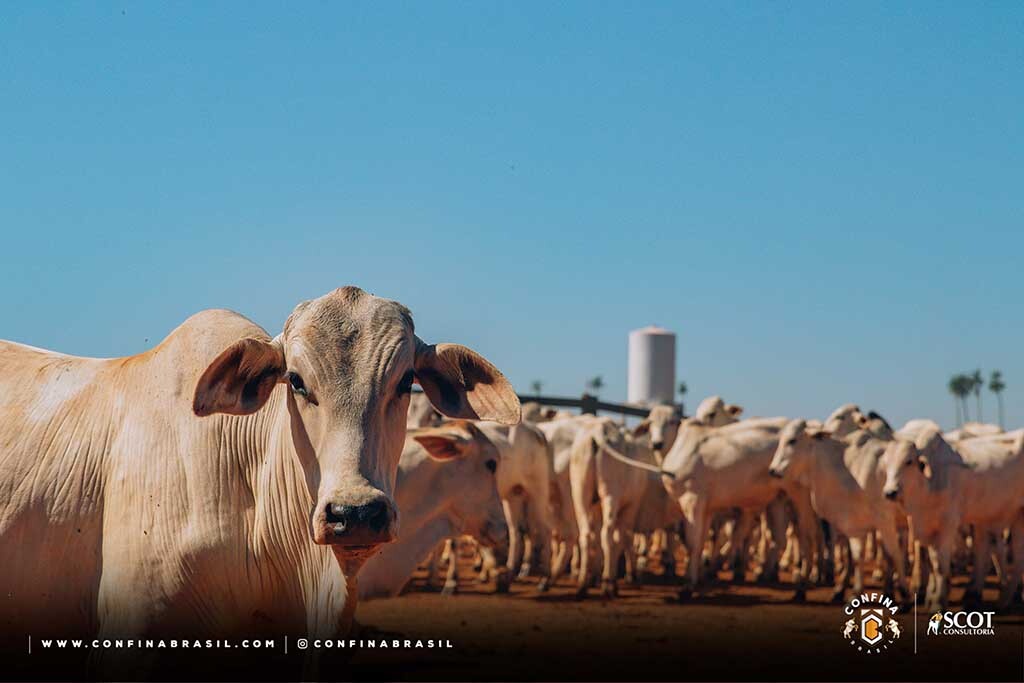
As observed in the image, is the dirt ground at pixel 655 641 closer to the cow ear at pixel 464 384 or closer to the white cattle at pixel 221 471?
the white cattle at pixel 221 471

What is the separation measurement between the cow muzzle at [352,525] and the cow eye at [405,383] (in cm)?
61

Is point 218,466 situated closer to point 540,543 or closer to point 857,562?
point 857,562

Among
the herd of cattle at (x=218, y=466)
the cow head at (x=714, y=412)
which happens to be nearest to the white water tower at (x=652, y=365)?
the cow head at (x=714, y=412)

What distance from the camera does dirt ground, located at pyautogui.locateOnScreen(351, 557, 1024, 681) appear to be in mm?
10242

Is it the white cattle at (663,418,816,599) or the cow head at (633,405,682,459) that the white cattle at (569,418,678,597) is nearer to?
the white cattle at (663,418,816,599)

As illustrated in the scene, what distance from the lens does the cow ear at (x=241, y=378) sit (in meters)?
4.77

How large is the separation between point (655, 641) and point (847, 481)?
5.22m

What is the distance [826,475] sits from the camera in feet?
53.9

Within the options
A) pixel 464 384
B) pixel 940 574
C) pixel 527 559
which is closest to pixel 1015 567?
pixel 940 574

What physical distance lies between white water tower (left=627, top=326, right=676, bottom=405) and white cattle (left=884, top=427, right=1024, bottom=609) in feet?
52.7

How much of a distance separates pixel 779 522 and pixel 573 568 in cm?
332


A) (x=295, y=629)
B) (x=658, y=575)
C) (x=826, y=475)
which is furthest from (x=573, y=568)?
(x=295, y=629)

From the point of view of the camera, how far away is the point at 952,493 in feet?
49.5

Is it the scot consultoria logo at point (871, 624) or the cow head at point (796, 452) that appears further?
the cow head at point (796, 452)
